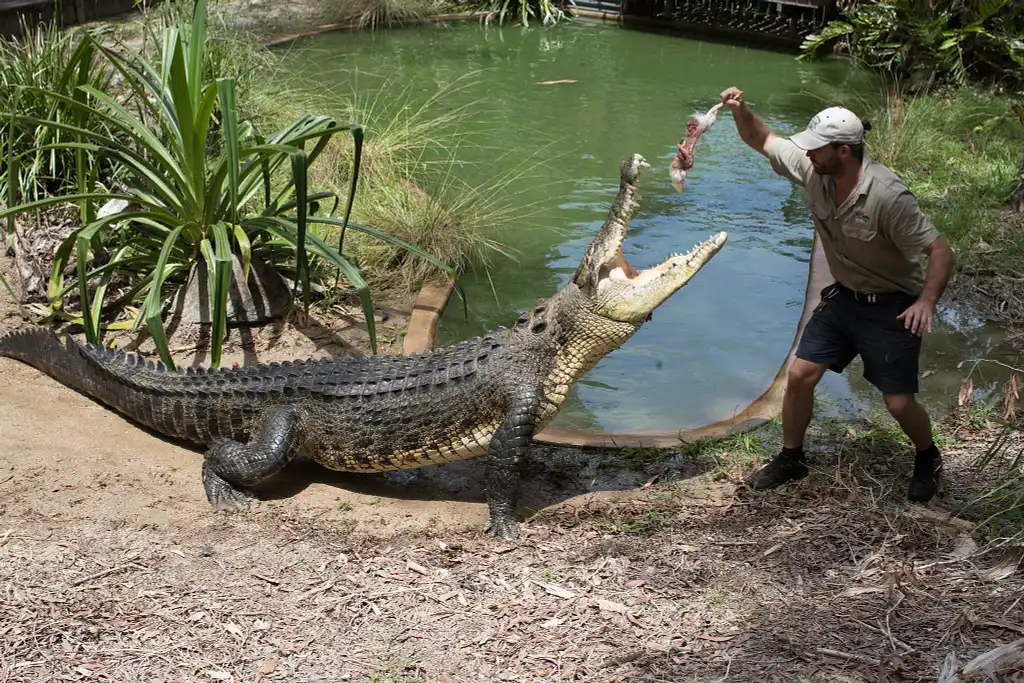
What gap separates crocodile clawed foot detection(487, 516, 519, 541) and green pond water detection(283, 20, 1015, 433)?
1.09 metres

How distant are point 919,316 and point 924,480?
0.77 m

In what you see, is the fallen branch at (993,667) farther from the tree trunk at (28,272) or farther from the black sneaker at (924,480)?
the tree trunk at (28,272)

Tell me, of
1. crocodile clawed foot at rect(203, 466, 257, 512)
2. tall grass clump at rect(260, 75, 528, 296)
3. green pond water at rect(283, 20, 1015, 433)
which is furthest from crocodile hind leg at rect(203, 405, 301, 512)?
tall grass clump at rect(260, 75, 528, 296)

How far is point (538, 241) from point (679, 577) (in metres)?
3.97

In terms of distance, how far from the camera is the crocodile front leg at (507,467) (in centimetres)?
399

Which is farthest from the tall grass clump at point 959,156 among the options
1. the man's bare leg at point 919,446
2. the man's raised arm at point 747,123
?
the man's bare leg at point 919,446

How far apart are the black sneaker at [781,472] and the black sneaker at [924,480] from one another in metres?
0.45

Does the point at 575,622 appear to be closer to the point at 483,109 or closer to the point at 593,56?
the point at 483,109

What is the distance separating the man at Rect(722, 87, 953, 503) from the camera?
352 cm

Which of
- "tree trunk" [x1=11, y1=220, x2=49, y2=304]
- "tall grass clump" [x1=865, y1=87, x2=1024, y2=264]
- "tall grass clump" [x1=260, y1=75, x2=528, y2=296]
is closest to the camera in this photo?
"tree trunk" [x1=11, y1=220, x2=49, y2=304]

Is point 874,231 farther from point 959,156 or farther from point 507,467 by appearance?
point 959,156

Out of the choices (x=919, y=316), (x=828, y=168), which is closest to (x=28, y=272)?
(x=828, y=168)

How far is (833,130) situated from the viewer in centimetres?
354

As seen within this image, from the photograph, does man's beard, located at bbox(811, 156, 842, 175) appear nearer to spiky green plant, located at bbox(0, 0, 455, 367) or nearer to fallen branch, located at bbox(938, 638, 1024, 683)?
fallen branch, located at bbox(938, 638, 1024, 683)
